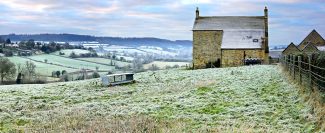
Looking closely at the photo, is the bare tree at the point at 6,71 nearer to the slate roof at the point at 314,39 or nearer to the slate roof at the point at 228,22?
the slate roof at the point at 228,22

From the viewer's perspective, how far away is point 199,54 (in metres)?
76.3

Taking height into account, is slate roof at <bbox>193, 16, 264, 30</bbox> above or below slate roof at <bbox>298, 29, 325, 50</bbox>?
above

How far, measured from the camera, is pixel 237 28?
7719cm

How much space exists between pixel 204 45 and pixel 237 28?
23.1 feet

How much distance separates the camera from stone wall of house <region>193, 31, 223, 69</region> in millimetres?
75875

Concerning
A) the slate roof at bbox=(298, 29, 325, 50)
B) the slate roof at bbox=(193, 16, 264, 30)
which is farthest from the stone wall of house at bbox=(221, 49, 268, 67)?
the slate roof at bbox=(298, 29, 325, 50)

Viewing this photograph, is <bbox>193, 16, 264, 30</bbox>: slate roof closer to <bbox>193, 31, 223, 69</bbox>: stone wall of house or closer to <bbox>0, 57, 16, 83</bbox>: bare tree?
<bbox>193, 31, 223, 69</bbox>: stone wall of house

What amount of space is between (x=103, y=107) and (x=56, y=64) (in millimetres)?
124848

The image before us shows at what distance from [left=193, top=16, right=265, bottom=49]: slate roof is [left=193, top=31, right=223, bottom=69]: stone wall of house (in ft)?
3.01

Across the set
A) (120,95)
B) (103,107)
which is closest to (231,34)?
(120,95)

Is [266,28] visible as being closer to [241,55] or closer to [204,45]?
[241,55]

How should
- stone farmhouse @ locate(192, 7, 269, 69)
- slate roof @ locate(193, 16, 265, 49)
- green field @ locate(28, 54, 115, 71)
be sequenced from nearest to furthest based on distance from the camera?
stone farmhouse @ locate(192, 7, 269, 69), slate roof @ locate(193, 16, 265, 49), green field @ locate(28, 54, 115, 71)

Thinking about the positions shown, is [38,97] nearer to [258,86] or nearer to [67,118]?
[67,118]

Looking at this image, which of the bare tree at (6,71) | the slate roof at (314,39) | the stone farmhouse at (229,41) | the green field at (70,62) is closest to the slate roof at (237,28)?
the stone farmhouse at (229,41)
